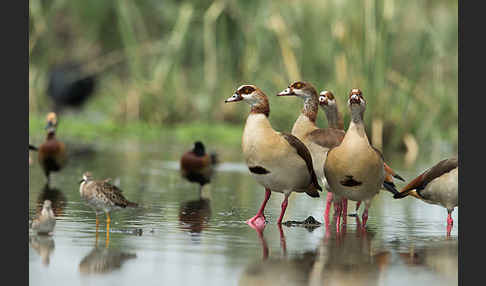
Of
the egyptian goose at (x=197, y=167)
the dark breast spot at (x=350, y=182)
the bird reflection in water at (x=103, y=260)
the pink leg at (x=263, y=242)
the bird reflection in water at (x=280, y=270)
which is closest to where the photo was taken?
the bird reflection in water at (x=280, y=270)

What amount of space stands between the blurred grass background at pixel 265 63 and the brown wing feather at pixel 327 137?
1077 centimetres

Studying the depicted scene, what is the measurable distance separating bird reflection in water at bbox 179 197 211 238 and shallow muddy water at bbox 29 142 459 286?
0.01 m

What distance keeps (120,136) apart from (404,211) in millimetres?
17389

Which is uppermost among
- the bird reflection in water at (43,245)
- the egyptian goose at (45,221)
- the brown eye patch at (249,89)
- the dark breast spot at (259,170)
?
the brown eye patch at (249,89)

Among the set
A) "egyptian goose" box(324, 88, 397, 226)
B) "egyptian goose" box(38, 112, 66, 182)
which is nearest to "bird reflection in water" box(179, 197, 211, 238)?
"egyptian goose" box(324, 88, 397, 226)

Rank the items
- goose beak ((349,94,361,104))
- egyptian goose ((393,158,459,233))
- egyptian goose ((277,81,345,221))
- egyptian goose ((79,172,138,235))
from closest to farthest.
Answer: egyptian goose ((79,172,138,235)), goose beak ((349,94,361,104)), egyptian goose ((393,158,459,233)), egyptian goose ((277,81,345,221))

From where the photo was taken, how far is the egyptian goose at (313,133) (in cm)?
1147

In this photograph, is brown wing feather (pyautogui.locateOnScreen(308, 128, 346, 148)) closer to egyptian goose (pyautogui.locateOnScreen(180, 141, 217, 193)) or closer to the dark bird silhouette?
egyptian goose (pyautogui.locateOnScreen(180, 141, 217, 193))

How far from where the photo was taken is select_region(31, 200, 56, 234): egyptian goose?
30.6 ft

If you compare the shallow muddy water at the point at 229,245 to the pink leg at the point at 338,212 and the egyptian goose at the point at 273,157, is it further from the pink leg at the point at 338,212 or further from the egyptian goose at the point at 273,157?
the egyptian goose at the point at 273,157

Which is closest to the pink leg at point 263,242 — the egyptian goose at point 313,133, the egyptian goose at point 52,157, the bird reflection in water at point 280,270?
the bird reflection in water at point 280,270

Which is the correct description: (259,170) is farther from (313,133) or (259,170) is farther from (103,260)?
(103,260)

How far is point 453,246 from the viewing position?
957 centimetres

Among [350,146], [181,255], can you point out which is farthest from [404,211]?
[181,255]
